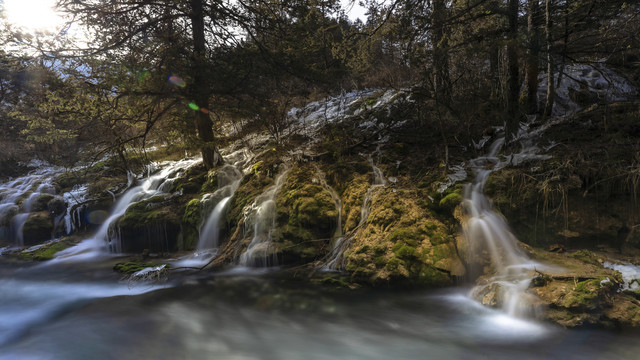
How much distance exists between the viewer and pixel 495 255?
511 centimetres

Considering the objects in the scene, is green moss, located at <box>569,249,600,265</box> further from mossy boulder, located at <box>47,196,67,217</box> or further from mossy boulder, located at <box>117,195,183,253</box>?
mossy boulder, located at <box>47,196,67,217</box>

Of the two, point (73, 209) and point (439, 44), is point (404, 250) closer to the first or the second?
point (439, 44)

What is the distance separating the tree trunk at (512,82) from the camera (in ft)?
23.5

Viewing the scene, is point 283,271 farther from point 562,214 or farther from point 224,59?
point 224,59

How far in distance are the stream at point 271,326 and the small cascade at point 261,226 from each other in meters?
0.52

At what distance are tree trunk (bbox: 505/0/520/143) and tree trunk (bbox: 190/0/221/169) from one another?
7.58m

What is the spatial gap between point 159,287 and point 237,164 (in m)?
5.63

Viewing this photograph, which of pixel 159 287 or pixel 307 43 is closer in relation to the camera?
pixel 159 287

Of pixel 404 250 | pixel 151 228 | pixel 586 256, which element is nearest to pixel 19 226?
pixel 151 228

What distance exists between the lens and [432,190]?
641 centimetres

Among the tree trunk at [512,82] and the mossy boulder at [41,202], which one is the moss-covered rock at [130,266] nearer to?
the mossy boulder at [41,202]

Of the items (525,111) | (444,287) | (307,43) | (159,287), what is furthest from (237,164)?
(525,111)

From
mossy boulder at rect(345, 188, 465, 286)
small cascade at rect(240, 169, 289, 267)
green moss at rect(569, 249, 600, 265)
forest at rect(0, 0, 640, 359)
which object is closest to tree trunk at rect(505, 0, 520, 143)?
forest at rect(0, 0, 640, 359)

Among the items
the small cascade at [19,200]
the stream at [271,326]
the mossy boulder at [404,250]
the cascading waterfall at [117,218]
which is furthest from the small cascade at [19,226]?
the mossy boulder at [404,250]
